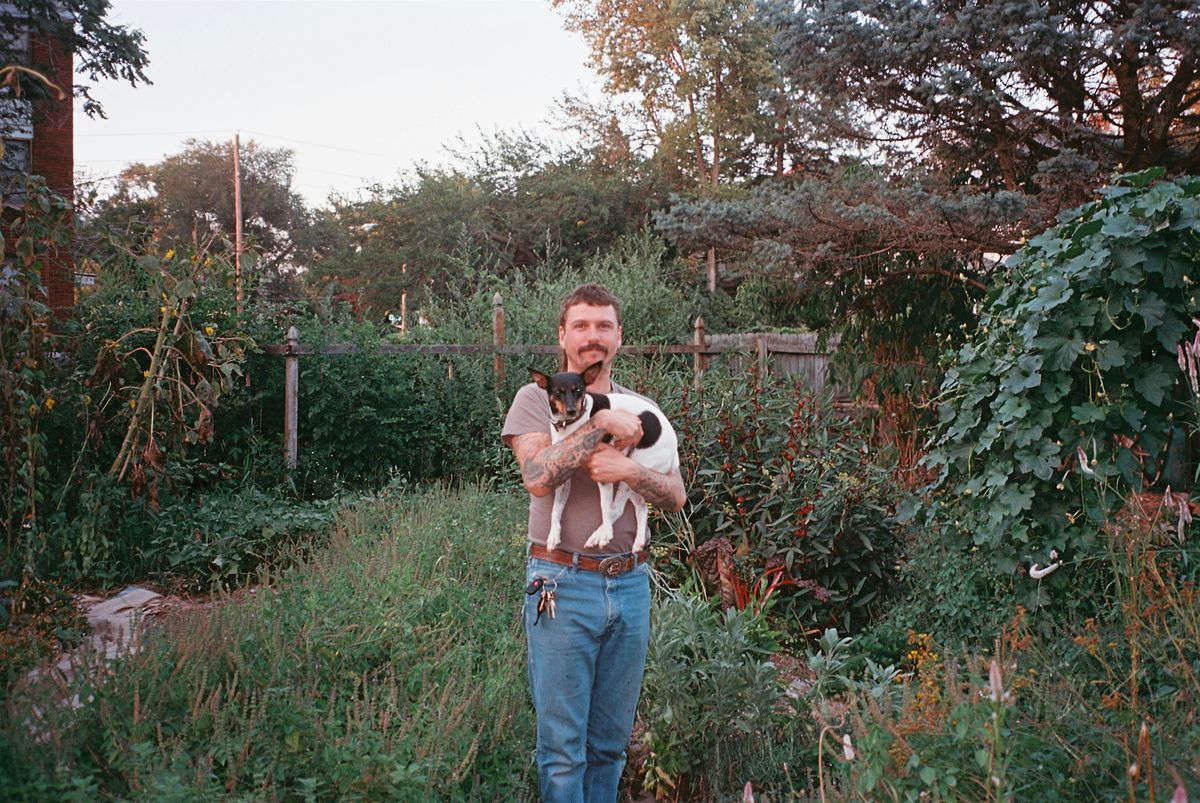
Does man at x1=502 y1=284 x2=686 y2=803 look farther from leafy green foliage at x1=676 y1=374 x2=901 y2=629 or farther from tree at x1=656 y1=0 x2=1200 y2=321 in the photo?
tree at x1=656 y1=0 x2=1200 y2=321

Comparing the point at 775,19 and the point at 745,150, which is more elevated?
the point at 745,150

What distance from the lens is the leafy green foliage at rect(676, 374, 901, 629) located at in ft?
15.6

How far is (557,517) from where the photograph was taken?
2.66 metres

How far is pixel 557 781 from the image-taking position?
2.57 m

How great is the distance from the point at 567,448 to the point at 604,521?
26 centimetres

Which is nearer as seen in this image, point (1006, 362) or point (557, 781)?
point (557, 781)

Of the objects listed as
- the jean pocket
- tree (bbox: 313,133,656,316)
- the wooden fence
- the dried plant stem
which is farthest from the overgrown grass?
tree (bbox: 313,133,656,316)

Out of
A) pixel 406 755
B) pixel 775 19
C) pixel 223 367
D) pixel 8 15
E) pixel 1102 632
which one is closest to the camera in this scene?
pixel 406 755

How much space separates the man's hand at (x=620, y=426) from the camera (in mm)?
2588

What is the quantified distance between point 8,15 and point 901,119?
328 inches

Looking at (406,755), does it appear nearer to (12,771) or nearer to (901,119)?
(12,771)

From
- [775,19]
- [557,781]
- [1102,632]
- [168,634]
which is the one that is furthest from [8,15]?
[1102,632]

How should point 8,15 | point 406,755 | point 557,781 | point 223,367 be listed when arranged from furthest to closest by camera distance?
point 8,15 → point 223,367 → point 406,755 → point 557,781

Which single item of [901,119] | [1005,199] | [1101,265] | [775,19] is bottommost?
Answer: [1101,265]
